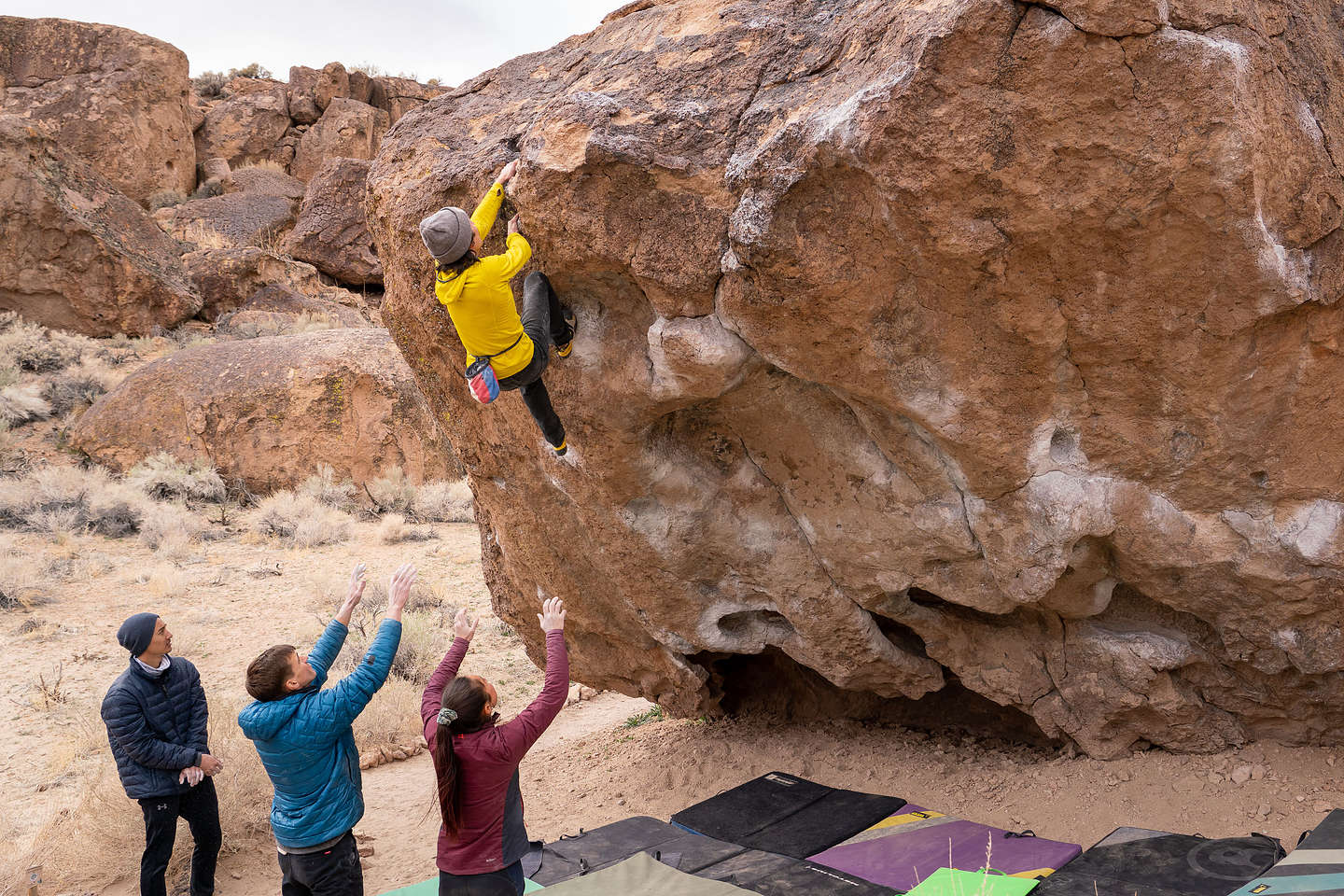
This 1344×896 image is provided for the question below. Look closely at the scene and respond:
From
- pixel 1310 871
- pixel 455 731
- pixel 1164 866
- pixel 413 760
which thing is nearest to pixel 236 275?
pixel 413 760

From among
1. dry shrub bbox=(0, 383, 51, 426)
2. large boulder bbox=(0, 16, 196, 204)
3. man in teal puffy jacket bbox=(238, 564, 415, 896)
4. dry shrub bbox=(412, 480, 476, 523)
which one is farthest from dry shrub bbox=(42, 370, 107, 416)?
man in teal puffy jacket bbox=(238, 564, 415, 896)

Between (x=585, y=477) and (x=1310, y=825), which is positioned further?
(x=585, y=477)

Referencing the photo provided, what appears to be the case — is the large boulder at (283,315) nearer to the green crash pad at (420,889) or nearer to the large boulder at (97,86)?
the large boulder at (97,86)

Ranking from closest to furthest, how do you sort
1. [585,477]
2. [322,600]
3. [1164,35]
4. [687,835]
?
[1164,35], [585,477], [687,835], [322,600]

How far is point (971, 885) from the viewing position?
3.94 meters

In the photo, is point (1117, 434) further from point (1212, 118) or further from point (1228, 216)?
point (1212, 118)

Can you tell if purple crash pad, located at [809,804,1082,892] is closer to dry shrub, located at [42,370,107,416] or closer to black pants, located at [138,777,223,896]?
black pants, located at [138,777,223,896]

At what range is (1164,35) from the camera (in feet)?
10.3

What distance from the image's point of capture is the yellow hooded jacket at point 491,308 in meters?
3.98

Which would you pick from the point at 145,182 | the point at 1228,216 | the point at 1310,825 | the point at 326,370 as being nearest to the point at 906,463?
the point at 1228,216

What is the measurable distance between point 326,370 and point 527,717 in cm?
1155

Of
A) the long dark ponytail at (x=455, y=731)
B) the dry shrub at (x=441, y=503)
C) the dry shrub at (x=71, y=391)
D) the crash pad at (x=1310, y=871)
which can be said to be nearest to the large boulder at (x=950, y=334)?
the crash pad at (x=1310, y=871)

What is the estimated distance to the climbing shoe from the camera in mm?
4516

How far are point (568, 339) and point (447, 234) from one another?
836 millimetres
